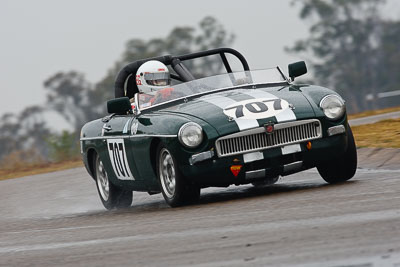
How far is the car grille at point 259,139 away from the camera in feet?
29.3

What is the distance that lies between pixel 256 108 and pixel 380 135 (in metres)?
5.96

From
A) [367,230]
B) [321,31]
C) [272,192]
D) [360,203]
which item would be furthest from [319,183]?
[321,31]

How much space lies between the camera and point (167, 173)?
9.45m

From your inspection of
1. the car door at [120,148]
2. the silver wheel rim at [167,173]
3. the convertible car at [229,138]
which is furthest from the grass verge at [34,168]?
the silver wheel rim at [167,173]

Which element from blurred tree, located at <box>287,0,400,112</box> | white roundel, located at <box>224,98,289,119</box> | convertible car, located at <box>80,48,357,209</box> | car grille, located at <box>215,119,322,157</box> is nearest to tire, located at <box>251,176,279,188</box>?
convertible car, located at <box>80,48,357,209</box>

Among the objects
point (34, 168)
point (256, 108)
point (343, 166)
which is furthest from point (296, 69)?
point (34, 168)

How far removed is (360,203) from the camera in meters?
7.16

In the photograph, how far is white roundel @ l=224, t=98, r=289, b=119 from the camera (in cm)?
899

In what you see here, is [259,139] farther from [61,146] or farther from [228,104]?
[61,146]

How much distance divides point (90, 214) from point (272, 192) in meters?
2.26

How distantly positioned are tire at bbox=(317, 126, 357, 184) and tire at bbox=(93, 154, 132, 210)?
9.18 feet

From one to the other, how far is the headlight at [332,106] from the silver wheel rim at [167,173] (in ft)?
4.91

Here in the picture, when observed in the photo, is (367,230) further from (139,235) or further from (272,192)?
(272,192)

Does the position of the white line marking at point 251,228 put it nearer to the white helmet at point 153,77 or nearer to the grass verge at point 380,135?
the white helmet at point 153,77
